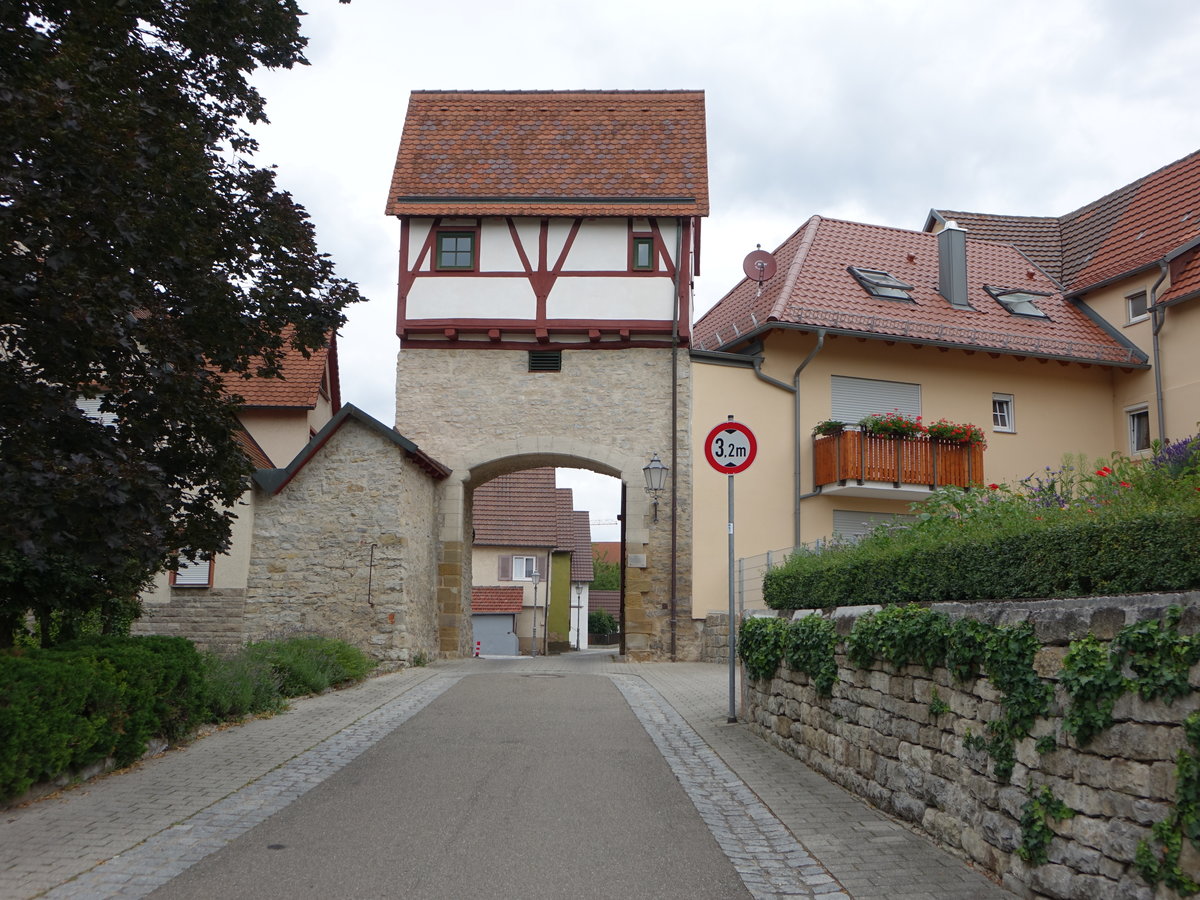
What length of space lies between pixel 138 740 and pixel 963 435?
1709 centimetres

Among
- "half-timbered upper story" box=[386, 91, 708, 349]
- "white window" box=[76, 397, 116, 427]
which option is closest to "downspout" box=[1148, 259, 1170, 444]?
"half-timbered upper story" box=[386, 91, 708, 349]

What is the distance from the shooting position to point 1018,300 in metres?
24.5

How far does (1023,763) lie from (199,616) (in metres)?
16.8

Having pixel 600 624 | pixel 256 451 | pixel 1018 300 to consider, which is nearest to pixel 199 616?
pixel 256 451

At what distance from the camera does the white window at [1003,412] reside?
2317 centimetres

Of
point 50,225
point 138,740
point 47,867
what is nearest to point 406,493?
point 138,740

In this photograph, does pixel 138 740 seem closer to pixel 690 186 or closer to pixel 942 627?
pixel 942 627

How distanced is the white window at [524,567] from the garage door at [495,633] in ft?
5.79

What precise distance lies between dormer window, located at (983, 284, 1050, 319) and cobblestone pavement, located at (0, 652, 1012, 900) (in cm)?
1648

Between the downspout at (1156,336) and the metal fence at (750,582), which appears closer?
the metal fence at (750,582)

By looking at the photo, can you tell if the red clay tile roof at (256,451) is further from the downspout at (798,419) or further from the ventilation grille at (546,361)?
the downspout at (798,419)

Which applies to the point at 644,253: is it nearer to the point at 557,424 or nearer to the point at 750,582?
the point at 557,424

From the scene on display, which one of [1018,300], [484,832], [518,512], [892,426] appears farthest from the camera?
[518,512]

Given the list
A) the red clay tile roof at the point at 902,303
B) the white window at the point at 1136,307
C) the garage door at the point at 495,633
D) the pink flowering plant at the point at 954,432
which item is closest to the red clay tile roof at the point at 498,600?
the garage door at the point at 495,633
